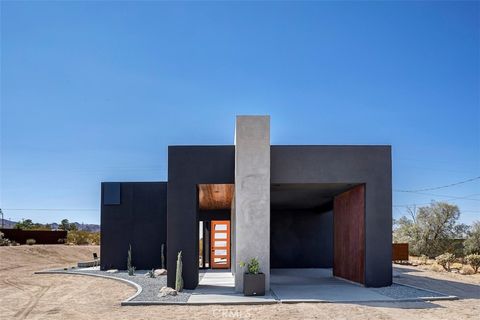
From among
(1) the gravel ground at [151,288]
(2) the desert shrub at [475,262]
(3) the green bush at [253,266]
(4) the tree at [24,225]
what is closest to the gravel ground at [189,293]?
(1) the gravel ground at [151,288]

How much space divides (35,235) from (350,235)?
2994 centimetres

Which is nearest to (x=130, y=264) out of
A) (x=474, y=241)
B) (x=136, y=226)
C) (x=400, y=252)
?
(x=136, y=226)

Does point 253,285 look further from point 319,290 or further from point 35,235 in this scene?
point 35,235

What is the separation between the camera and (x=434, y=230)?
3095cm

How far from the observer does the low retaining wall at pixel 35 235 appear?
35750 millimetres

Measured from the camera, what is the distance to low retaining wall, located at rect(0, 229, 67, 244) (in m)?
35.8

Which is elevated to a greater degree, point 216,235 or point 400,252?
point 216,235

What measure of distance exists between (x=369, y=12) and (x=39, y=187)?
35891 mm

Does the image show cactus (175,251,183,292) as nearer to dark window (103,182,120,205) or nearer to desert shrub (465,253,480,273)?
dark window (103,182,120,205)

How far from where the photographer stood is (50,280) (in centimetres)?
1691

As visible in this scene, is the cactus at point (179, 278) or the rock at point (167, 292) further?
the cactus at point (179, 278)

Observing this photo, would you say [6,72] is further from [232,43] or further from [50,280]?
[232,43]

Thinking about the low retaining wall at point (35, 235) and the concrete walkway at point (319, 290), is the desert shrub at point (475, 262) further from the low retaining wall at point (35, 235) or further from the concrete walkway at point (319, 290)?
the low retaining wall at point (35, 235)

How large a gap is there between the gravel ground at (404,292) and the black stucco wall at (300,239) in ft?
27.0
